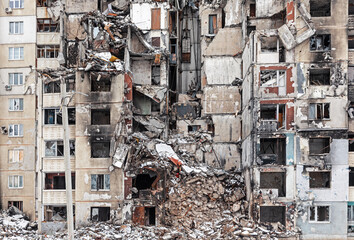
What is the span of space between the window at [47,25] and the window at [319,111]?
24.4m

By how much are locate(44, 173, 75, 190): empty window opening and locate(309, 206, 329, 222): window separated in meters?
18.5

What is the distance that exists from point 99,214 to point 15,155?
11071 mm

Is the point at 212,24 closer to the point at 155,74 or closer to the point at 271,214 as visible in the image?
the point at 155,74

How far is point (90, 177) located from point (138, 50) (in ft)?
45.0

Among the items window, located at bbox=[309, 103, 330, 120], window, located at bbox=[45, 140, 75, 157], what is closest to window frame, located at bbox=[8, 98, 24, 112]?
window, located at bbox=[45, 140, 75, 157]

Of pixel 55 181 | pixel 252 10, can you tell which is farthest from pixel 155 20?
pixel 55 181

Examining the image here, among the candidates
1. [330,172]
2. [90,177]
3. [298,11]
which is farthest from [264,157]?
[90,177]

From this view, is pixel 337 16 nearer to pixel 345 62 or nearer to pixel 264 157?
pixel 345 62

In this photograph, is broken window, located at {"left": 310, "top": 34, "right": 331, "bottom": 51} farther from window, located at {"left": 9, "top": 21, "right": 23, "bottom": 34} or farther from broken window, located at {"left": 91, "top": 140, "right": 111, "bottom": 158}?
window, located at {"left": 9, "top": 21, "right": 23, "bottom": 34}

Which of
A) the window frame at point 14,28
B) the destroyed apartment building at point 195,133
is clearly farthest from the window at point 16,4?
the window frame at point 14,28

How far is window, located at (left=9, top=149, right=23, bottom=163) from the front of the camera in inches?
1476

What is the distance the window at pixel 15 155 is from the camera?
3749cm

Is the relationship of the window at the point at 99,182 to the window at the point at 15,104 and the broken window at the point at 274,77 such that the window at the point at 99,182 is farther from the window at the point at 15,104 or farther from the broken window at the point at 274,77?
the broken window at the point at 274,77

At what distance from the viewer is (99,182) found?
32031 millimetres
